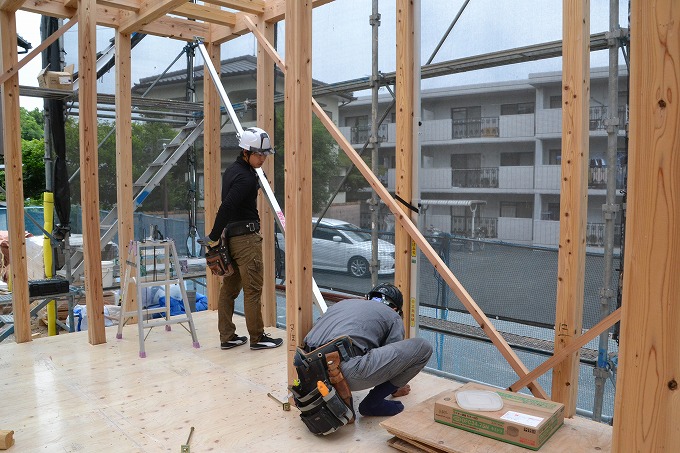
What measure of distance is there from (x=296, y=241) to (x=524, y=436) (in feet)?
4.86

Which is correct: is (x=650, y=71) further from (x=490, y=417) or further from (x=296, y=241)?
(x=296, y=241)

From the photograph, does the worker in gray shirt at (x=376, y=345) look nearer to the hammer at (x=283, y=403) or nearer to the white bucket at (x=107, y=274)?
the hammer at (x=283, y=403)

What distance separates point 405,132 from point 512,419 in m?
1.83

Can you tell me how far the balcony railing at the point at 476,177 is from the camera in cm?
433

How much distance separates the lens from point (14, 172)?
175 inches

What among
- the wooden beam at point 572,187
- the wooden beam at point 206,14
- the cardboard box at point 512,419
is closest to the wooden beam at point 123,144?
the wooden beam at point 206,14

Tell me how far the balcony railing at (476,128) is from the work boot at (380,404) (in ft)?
7.48

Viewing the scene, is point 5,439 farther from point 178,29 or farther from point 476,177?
point 178,29

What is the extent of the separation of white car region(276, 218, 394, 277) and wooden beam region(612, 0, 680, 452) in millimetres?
3886

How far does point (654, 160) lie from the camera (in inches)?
48.6

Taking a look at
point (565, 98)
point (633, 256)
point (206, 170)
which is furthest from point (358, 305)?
point (206, 170)

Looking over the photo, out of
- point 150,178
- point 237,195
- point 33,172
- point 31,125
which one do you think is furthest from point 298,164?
point 31,125

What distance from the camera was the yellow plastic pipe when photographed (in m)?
6.47

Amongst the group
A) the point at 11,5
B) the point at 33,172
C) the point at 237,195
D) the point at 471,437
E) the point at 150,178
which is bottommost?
the point at 471,437
